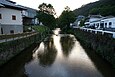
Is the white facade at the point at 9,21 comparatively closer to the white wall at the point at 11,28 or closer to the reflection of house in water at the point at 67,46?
the white wall at the point at 11,28

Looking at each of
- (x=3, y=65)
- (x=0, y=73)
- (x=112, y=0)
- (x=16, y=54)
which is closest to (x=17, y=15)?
(x=16, y=54)

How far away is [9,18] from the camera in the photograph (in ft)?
103

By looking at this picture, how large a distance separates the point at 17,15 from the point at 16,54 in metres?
13.1

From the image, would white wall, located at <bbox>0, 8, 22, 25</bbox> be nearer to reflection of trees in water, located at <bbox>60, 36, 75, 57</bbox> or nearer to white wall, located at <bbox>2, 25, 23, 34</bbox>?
white wall, located at <bbox>2, 25, 23, 34</bbox>

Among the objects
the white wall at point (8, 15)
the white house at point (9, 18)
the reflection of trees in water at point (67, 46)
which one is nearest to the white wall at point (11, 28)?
the white house at point (9, 18)

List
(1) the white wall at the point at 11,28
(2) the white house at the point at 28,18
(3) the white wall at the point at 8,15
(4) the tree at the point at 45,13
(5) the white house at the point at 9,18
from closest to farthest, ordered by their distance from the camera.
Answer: (5) the white house at the point at 9,18 → (3) the white wall at the point at 8,15 → (1) the white wall at the point at 11,28 → (2) the white house at the point at 28,18 → (4) the tree at the point at 45,13

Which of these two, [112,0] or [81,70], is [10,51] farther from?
[112,0]

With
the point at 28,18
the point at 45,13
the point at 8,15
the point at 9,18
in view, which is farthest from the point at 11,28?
the point at 45,13

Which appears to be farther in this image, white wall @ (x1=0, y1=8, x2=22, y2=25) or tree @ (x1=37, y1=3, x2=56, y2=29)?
tree @ (x1=37, y1=3, x2=56, y2=29)

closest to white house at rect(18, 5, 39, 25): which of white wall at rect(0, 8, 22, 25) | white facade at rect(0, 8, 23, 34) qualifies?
white facade at rect(0, 8, 23, 34)

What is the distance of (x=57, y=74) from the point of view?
1474cm

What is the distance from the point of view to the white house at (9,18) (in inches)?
1188

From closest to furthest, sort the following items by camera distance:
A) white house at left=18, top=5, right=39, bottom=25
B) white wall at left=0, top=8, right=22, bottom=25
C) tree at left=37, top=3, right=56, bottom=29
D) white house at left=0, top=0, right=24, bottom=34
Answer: white house at left=0, top=0, right=24, bottom=34
white wall at left=0, top=8, right=22, bottom=25
white house at left=18, top=5, right=39, bottom=25
tree at left=37, top=3, right=56, bottom=29

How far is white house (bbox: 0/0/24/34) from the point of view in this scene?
99.0 ft
